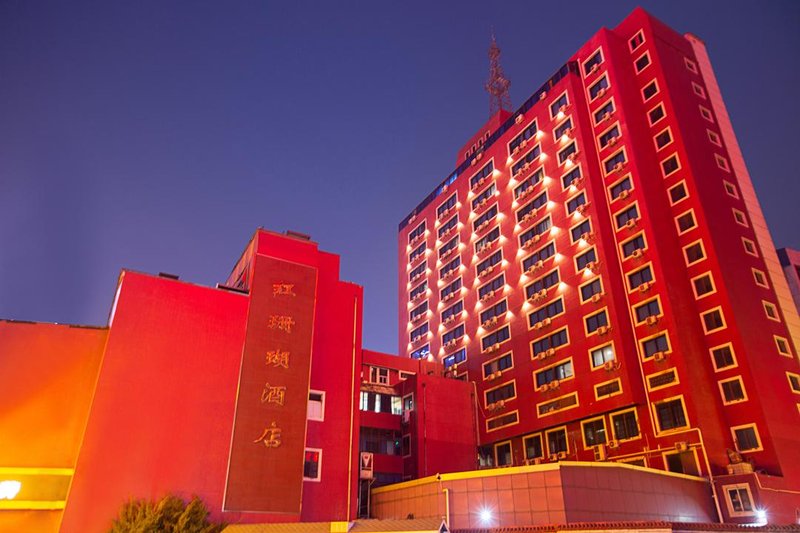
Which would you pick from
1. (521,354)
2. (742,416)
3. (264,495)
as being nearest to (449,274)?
(521,354)

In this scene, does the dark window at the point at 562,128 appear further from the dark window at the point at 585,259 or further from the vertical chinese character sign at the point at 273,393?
the vertical chinese character sign at the point at 273,393

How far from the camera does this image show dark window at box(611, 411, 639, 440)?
45.5 meters

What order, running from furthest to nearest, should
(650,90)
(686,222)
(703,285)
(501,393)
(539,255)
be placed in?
(539,255) → (501,393) → (650,90) → (686,222) → (703,285)

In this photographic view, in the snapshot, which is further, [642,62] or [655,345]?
[642,62]

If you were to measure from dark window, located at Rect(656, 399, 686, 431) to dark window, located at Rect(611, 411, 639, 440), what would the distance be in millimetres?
2051

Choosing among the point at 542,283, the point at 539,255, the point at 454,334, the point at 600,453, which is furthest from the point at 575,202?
the point at 600,453

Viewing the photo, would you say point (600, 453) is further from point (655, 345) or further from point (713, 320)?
point (713, 320)

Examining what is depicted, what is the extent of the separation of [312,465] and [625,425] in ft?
81.7

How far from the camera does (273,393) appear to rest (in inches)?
1542

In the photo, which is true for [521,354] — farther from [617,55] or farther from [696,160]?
[617,55]

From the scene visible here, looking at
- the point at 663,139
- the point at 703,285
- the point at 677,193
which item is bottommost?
the point at 703,285

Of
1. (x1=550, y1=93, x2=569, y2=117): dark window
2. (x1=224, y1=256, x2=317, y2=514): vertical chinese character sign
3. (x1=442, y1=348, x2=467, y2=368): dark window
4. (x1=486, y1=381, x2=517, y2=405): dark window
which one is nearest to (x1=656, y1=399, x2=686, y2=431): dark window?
(x1=486, y1=381, x2=517, y2=405): dark window

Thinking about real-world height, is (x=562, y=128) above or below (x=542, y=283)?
above

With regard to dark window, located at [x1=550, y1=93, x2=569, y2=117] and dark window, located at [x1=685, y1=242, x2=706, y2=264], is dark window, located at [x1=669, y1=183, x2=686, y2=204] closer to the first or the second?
dark window, located at [x1=685, y1=242, x2=706, y2=264]
